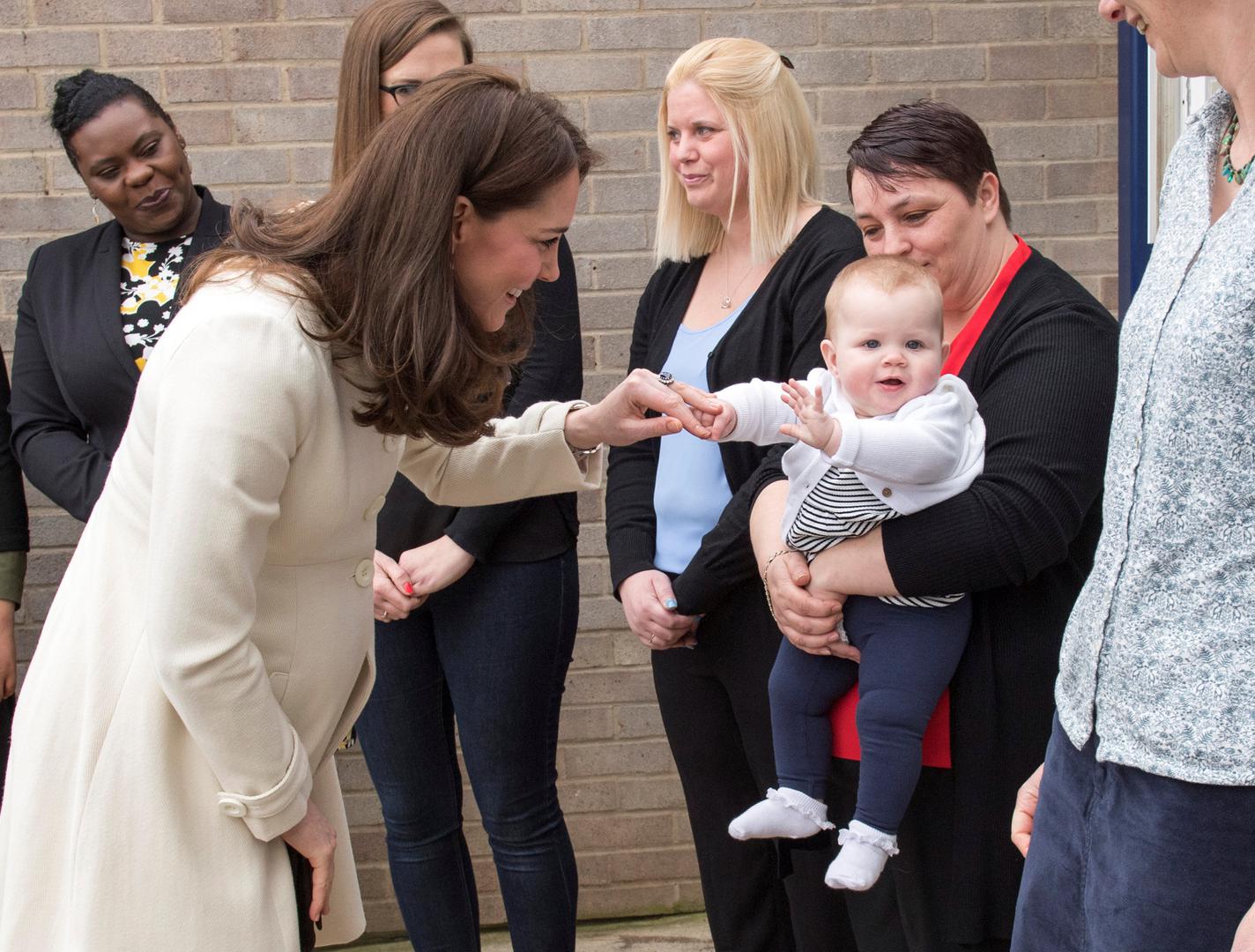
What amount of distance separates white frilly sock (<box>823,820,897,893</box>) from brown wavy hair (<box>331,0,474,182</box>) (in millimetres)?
1731

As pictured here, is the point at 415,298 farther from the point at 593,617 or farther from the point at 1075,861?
the point at 593,617

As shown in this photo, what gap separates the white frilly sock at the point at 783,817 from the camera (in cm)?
223

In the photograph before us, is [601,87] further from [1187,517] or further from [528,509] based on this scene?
[1187,517]

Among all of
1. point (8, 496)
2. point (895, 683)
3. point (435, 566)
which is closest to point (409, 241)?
point (895, 683)

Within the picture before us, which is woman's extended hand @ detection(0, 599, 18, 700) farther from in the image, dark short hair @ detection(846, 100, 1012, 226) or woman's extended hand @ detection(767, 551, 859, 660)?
dark short hair @ detection(846, 100, 1012, 226)

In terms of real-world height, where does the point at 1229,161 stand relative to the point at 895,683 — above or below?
above

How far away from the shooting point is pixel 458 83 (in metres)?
1.86

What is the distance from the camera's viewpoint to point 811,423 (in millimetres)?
1958

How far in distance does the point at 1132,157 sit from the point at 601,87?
1489mm

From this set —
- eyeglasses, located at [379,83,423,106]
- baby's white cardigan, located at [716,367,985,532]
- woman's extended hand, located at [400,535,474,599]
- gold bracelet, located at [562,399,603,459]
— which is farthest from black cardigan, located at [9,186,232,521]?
baby's white cardigan, located at [716,367,985,532]

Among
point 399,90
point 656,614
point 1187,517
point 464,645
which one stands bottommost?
point 464,645

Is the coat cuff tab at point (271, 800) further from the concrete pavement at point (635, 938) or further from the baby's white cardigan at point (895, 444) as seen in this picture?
the concrete pavement at point (635, 938)

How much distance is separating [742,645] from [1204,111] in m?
1.40

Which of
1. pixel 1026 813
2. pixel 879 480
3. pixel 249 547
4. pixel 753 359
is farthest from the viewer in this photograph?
pixel 753 359
